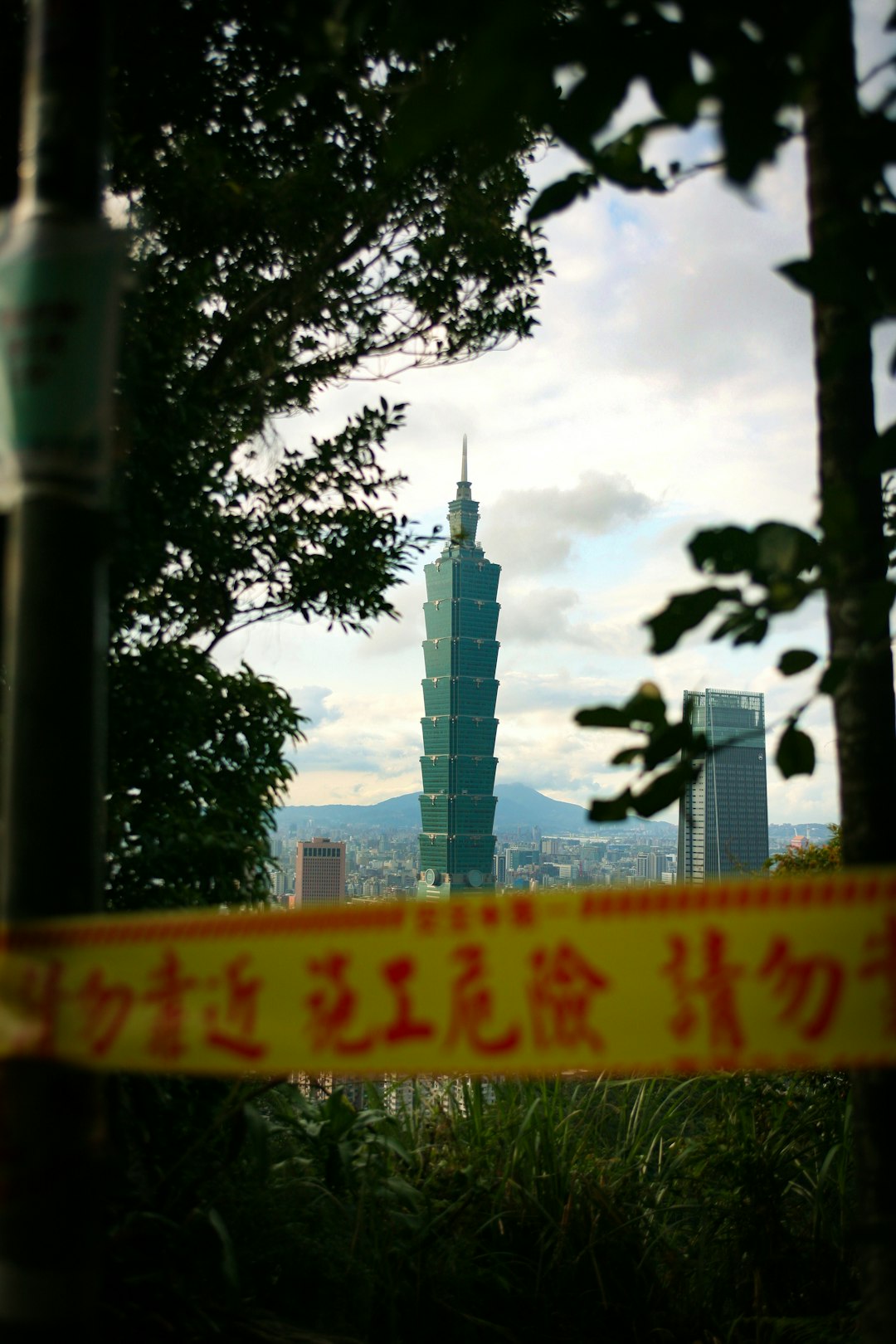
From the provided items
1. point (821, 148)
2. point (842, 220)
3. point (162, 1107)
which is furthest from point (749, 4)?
point (162, 1107)

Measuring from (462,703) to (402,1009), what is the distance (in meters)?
→ 73.5

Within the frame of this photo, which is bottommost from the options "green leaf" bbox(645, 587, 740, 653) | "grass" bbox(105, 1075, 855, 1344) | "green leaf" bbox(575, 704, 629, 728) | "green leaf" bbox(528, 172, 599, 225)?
"grass" bbox(105, 1075, 855, 1344)

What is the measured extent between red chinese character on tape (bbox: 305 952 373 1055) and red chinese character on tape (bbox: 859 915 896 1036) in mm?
528

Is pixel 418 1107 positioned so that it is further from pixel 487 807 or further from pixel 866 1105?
pixel 487 807

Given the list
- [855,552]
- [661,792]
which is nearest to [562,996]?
[661,792]

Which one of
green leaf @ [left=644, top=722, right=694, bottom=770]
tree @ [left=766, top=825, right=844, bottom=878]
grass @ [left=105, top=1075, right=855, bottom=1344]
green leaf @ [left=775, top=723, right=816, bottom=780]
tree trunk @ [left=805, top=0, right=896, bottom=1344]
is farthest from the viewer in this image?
tree @ [left=766, top=825, right=844, bottom=878]

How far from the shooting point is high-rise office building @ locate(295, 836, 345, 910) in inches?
196

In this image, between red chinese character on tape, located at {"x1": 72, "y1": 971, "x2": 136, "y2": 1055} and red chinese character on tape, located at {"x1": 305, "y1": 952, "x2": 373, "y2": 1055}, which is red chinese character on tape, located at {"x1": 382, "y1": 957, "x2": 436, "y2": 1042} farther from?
red chinese character on tape, located at {"x1": 72, "y1": 971, "x2": 136, "y2": 1055}

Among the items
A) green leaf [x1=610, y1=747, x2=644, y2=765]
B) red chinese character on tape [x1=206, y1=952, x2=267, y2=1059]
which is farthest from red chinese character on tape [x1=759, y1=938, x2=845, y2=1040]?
red chinese character on tape [x1=206, y1=952, x2=267, y2=1059]

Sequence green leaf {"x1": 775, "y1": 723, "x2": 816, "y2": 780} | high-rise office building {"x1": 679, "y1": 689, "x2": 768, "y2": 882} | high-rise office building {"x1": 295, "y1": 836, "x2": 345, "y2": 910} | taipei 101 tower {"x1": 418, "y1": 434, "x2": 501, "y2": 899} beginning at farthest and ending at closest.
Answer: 1. taipei 101 tower {"x1": 418, "y1": 434, "x2": 501, "y2": 899}
2. high-rise office building {"x1": 295, "y1": 836, "x2": 345, "y2": 910}
3. high-rise office building {"x1": 679, "y1": 689, "x2": 768, "y2": 882}
4. green leaf {"x1": 775, "y1": 723, "x2": 816, "y2": 780}

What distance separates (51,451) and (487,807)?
75.0 m

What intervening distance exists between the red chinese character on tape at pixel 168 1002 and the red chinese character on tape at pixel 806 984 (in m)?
0.63

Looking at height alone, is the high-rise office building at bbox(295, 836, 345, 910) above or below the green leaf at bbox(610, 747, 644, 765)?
below

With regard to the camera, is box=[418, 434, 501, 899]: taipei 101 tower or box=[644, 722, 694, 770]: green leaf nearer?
box=[644, 722, 694, 770]: green leaf
